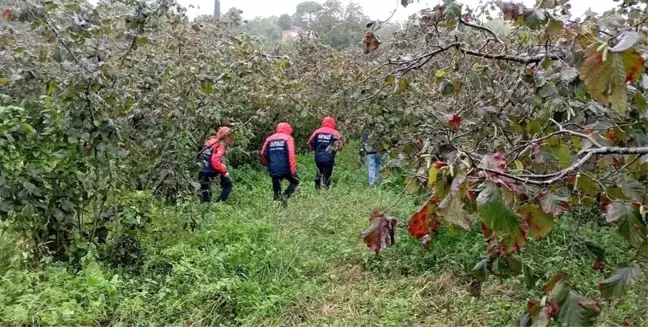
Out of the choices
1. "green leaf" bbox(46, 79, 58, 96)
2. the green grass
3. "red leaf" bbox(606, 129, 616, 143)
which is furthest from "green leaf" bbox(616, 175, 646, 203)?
"green leaf" bbox(46, 79, 58, 96)

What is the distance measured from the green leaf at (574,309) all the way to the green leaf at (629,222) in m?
0.20

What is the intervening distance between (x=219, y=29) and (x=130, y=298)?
6.23 metres

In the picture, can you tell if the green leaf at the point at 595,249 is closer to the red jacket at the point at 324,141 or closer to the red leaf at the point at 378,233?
the red leaf at the point at 378,233

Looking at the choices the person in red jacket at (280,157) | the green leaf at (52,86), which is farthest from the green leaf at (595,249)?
the person in red jacket at (280,157)

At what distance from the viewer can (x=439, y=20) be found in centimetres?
361

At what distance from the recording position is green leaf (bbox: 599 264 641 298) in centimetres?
167

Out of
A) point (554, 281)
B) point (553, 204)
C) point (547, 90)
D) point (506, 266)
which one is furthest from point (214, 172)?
point (553, 204)

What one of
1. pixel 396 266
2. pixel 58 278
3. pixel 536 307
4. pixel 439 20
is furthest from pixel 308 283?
pixel 536 307

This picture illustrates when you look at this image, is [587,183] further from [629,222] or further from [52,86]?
[52,86]

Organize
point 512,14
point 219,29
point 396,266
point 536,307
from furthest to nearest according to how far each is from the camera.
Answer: point 219,29 < point 396,266 < point 512,14 < point 536,307

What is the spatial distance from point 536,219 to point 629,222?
23 cm

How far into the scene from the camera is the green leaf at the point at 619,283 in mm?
1672

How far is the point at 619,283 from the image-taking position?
168cm

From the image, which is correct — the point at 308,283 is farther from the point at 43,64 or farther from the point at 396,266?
the point at 43,64
